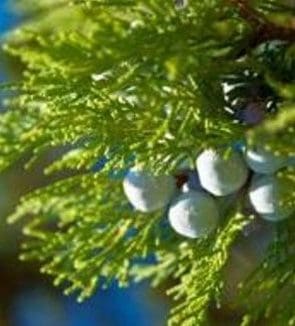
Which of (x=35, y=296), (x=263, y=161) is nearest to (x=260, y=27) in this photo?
(x=263, y=161)

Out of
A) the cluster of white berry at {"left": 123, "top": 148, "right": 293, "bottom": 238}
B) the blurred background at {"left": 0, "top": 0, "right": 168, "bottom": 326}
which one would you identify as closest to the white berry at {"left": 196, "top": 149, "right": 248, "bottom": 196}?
the cluster of white berry at {"left": 123, "top": 148, "right": 293, "bottom": 238}

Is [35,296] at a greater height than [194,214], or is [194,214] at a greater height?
[194,214]

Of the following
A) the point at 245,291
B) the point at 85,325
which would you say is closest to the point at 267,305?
the point at 245,291

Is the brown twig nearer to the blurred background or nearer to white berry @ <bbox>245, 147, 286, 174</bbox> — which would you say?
white berry @ <bbox>245, 147, 286, 174</bbox>

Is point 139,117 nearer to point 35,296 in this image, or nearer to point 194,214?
point 194,214

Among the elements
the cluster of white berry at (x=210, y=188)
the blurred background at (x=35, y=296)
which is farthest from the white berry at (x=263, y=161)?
the blurred background at (x=35, y=296)

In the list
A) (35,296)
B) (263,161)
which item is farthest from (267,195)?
(35,296)

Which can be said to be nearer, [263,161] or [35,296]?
[263,161]
